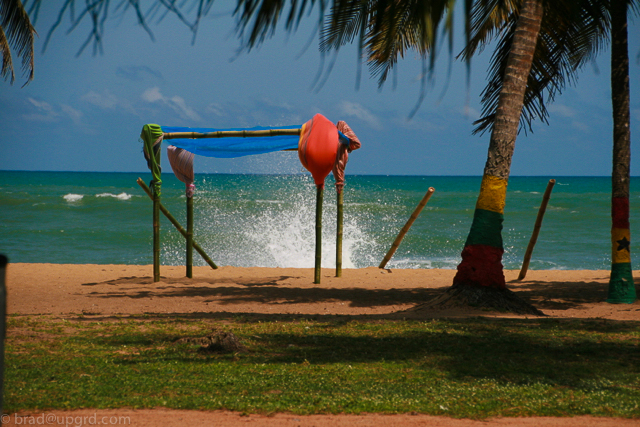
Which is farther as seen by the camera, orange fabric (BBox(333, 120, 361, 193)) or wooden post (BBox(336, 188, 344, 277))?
wooden post (BBox(336, 188, 344, 277))

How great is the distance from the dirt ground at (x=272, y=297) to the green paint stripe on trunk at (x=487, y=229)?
2.96 feet

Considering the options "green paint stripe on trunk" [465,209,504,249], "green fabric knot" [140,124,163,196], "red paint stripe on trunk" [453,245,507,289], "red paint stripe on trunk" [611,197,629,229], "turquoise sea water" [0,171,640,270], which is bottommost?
"turquoise sea water" [0,171,640,270]

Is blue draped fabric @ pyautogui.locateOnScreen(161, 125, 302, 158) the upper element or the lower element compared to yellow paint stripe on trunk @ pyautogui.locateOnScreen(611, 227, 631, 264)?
upper

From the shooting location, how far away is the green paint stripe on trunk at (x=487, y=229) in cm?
703

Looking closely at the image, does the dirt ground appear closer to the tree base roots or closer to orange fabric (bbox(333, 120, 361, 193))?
the tree base roots

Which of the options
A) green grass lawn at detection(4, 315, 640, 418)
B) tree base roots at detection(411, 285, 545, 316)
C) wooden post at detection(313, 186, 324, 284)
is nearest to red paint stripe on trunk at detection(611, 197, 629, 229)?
tree base roots at detection(411, 285, 545, 316)

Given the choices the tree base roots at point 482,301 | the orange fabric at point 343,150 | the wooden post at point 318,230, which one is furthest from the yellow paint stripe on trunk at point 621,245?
the wooden post at point 318,230

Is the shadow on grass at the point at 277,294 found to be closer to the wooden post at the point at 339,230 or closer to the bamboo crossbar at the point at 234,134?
the wooden post at the point at 339,230

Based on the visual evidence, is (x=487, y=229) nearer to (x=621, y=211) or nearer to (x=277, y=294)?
(x=621, y=211)

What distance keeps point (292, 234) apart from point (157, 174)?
9172mm

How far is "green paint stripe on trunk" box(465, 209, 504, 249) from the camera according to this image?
23.1 feet

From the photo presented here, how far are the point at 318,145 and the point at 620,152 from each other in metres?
4.46

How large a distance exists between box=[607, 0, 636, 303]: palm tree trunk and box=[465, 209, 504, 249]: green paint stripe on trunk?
6.72ft

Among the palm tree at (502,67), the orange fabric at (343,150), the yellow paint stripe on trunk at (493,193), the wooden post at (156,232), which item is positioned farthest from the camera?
the wooden post at (156,232)
